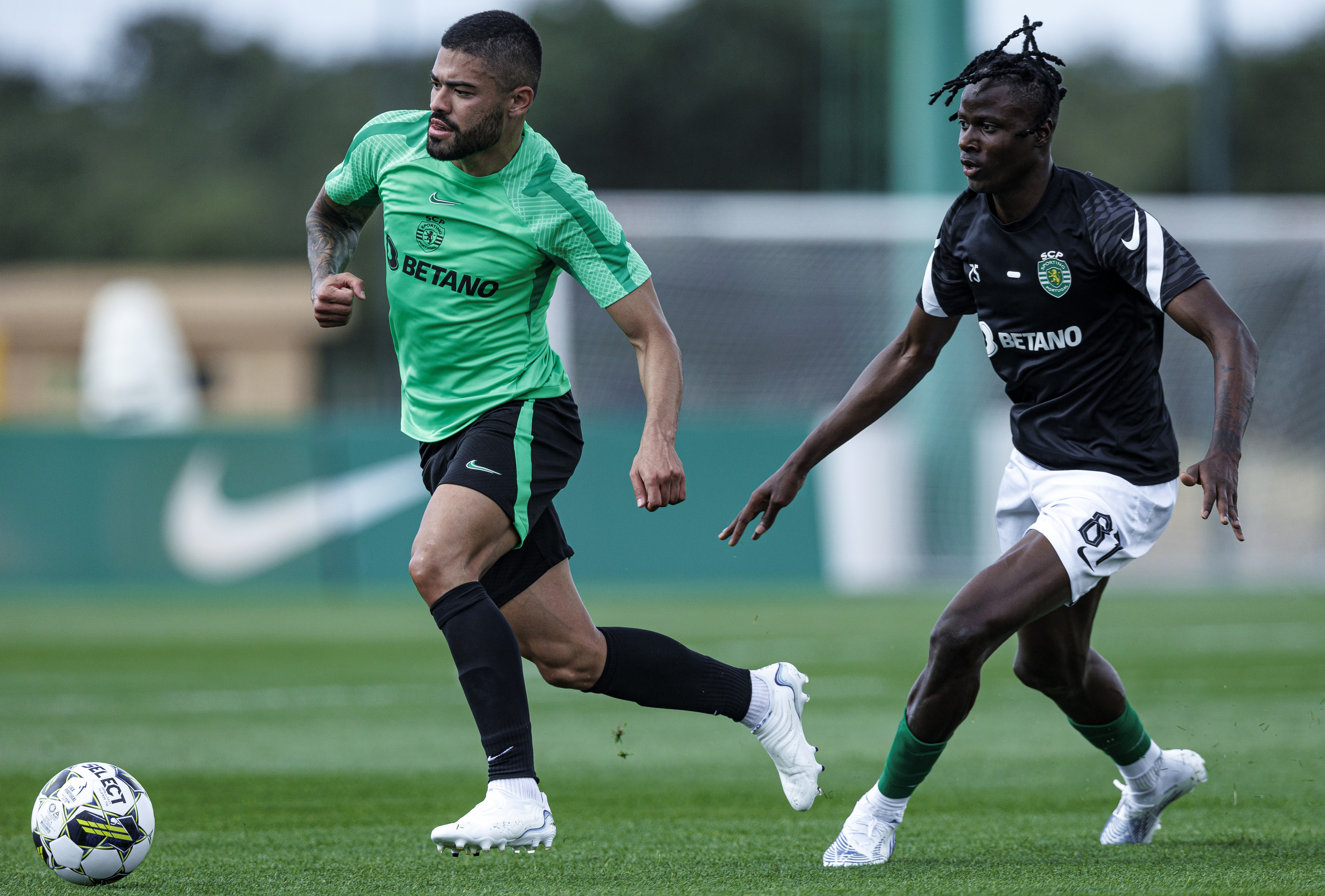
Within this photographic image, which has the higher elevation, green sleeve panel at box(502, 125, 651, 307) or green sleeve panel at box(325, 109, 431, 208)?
green sleeve panel at box(325, 109, 431, 208)

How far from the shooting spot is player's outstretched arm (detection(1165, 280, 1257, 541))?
412cm

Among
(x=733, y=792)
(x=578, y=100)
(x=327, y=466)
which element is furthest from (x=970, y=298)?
(x=578, y=100)

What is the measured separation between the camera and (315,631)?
1389 cm

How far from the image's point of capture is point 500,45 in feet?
15.4

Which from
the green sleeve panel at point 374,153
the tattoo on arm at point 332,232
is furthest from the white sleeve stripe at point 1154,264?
the tattoo on arm at point 332,232

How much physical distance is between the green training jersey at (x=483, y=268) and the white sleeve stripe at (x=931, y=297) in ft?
2.93

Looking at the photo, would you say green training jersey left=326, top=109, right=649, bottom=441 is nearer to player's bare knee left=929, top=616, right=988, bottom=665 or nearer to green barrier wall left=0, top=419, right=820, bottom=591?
player's bare knee left=929, top=616, right=988, bottom=665

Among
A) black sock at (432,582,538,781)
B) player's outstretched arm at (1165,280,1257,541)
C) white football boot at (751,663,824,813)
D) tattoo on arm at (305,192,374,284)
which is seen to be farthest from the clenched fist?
player's outstretched arm at (1165,280,1257,541)

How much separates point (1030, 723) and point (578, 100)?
3609 cm

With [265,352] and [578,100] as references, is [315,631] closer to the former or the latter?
[265,352]

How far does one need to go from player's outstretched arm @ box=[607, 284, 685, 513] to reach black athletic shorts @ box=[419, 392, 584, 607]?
0.28 m

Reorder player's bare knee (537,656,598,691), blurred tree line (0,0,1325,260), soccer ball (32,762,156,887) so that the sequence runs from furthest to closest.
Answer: blurred tree line (0,0,1325,260) → player's bare knee (537,656,598,691) → soccer ball (32,762,156,887)

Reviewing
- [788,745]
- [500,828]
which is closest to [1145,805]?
[788,745]

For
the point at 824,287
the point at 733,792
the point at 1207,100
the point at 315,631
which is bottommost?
the point at 315,631
